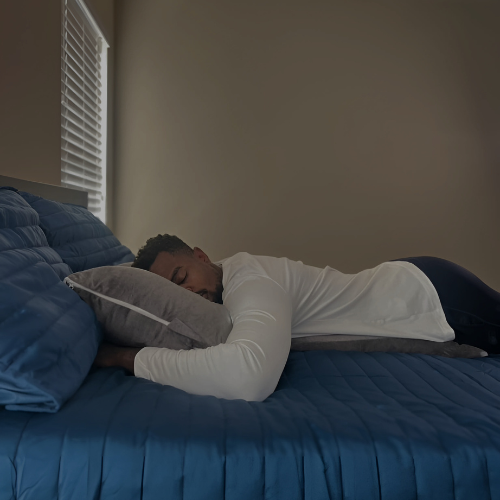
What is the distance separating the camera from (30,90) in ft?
6.36

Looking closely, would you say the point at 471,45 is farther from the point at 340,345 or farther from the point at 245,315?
the point at 245,315

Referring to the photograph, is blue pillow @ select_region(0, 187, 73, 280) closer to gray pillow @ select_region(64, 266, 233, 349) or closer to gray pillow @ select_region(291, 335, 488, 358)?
gray pillow @ select_region(64, 266, 233, 349)

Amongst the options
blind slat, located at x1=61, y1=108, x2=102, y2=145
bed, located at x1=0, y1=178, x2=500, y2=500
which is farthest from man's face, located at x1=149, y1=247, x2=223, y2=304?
blind slat, located at x1=61, y1=108, x2=102, y2=145

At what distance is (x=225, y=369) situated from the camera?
98cm

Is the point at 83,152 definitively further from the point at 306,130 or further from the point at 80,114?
the point at 306,130

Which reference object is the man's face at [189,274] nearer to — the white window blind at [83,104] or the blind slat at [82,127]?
the white window blind at [83,104]

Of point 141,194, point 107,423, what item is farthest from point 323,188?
point 107,423

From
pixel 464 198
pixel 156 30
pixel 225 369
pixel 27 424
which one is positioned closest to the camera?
pixel 27 424

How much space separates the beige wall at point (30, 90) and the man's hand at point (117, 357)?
0.93 m

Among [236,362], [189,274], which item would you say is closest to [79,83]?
[189,274]

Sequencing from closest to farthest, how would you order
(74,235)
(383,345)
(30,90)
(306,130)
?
(383,345) < (74,235) < (30,90) < (306,130)

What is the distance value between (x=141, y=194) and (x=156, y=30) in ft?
4.13

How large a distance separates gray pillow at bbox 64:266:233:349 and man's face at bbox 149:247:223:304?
0.28 metres

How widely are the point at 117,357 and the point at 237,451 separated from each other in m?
0.46
